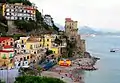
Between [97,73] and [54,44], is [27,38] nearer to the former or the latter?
[54,44]

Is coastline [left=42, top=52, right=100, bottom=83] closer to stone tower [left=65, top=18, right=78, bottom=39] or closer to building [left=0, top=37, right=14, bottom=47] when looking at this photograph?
building [left=0, top=37, right=14, bottom=47]

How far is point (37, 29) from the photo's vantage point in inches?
2207

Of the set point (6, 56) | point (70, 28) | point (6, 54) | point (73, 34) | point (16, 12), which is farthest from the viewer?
point (70, 28)

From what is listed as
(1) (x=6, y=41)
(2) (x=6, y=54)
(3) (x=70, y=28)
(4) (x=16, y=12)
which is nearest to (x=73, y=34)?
(3) (x=70, y=28)

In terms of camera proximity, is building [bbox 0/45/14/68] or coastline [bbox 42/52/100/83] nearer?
building [bbox 0/45/14/68]

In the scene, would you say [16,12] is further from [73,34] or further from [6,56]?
[6,56]

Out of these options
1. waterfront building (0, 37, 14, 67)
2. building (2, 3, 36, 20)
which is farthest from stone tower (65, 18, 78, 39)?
waterfront building (0, 37, 14, 67)

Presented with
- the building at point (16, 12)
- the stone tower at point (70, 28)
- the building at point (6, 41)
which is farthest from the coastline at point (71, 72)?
the building at point (16, 12)

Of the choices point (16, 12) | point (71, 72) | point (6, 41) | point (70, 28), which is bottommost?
point (71, 72)

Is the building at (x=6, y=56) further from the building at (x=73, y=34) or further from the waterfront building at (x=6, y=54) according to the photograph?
the building at (x=73, y=34)

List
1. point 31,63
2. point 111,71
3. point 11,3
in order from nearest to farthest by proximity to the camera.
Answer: point 31,63 < point 111,71 < point 11,3

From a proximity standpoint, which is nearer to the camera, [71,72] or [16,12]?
[71,72]

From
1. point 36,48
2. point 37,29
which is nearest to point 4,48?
point 36,48

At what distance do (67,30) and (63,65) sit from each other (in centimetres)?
A: 1327
